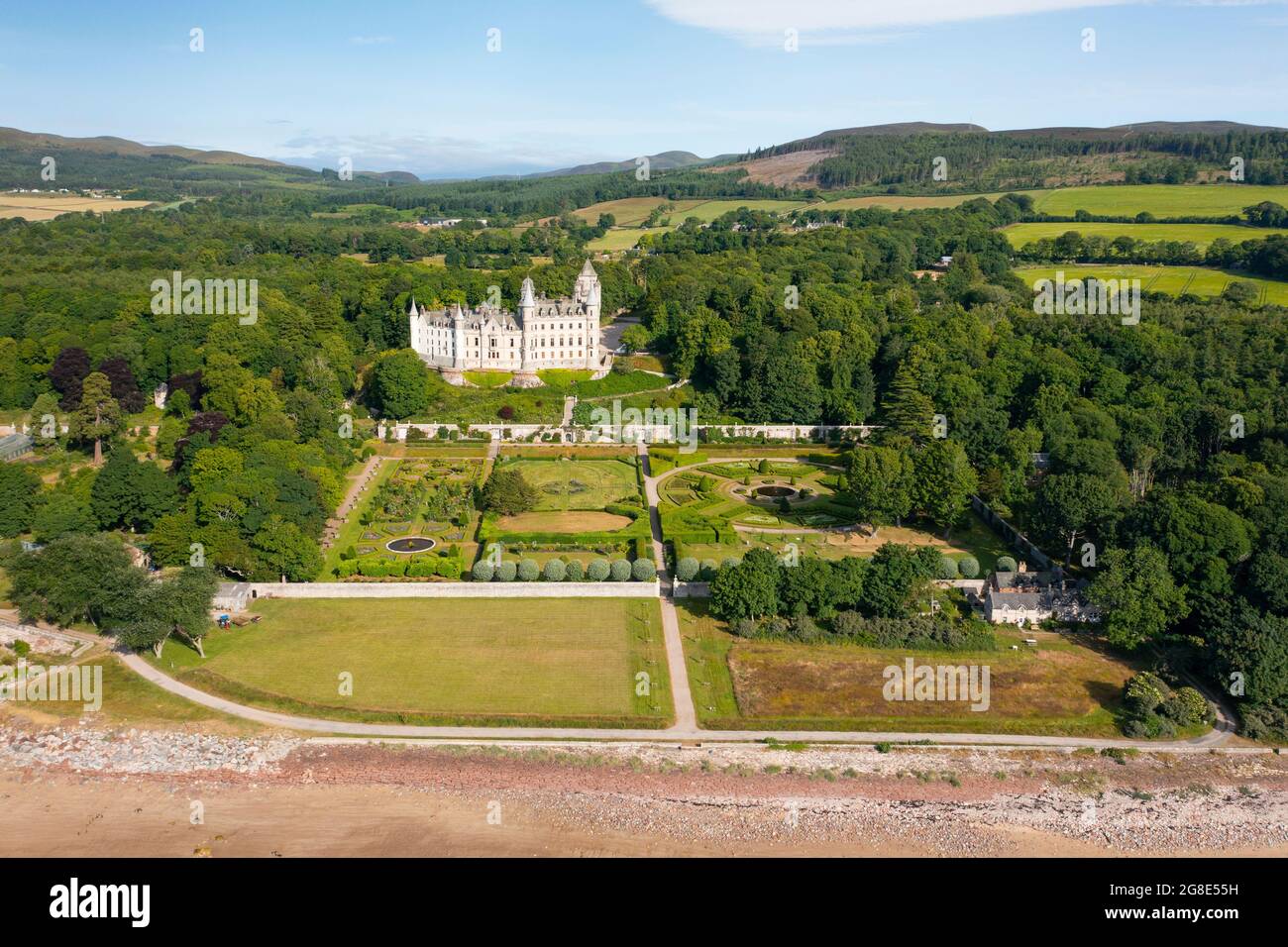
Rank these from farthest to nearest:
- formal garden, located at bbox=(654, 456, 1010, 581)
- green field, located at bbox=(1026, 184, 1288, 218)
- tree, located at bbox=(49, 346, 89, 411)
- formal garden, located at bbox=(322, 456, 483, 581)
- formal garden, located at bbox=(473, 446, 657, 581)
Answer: green field, located at bbox=(1026, 184, 1288, 218)
tree, located at bbox=(49, 346, 89, 411)
formal garden, located at bbox=(654, 456, 1010, 581)
formal garden, located at bbox=(322, 456, 483, 581)
formal garden, located at bbox=(473, 446, 657, 581)

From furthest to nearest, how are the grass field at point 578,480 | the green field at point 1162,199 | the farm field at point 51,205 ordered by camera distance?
1. the farm field at point 51,205
2. the green field at point 1162,199
3. the grass field at point 578,480

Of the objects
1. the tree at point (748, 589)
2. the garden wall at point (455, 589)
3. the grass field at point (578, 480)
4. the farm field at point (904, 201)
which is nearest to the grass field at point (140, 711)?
the garden wall at point (455, 589)

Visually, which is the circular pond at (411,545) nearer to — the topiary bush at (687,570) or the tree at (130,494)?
the tree at (130,494)

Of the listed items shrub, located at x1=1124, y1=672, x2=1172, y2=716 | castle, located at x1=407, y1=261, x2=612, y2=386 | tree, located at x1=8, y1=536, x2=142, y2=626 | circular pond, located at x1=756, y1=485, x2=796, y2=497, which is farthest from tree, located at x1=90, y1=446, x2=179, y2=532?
shrub, located at x1=1124, y1=672, x2=1172, y2=716

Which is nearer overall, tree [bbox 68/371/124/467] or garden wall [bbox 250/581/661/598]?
garden wall [bbox 250/581/661/598]

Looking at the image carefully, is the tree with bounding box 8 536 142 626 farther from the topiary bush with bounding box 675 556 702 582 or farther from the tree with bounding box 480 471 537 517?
the topiary bush with bounding box 675 556 702 582

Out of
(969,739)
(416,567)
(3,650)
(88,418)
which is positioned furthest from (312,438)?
(969,739)
